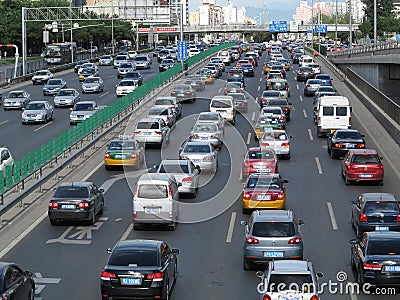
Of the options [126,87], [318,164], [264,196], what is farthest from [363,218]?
[126,87]

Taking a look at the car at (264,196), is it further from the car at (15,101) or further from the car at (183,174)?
the car at (15,101)

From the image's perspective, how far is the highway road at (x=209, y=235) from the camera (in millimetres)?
20984

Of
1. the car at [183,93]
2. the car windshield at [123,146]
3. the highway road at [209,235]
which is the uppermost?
the car at [183,93]

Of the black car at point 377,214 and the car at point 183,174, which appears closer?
the black car at point 377,214

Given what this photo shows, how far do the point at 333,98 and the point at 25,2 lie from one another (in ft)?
356

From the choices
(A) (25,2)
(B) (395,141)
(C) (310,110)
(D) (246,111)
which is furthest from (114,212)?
(A) (25,2)

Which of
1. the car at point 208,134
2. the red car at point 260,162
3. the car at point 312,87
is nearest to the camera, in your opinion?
the red car at point 260,162

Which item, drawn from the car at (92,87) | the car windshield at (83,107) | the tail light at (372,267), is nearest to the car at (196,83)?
the car at (92,87)

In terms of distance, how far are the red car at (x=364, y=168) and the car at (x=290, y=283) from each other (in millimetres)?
17231

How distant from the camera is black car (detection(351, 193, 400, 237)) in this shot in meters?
24.5

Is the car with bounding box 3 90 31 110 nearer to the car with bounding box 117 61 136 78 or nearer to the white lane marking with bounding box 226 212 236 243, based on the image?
the car with bounding box 117 61 136 78

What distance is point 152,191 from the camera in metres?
26.5

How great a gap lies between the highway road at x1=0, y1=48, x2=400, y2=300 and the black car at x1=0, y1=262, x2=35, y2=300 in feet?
5.65

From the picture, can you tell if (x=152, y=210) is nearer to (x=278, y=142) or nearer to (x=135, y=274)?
(x=135, y=274)
